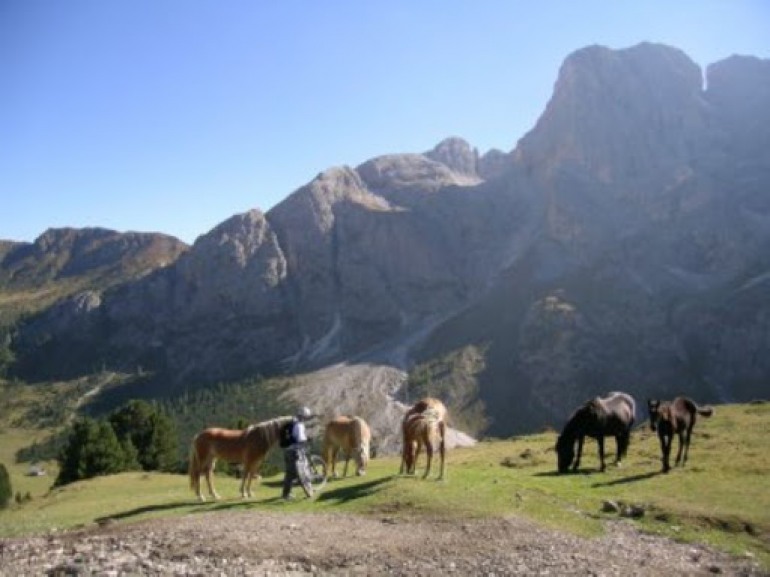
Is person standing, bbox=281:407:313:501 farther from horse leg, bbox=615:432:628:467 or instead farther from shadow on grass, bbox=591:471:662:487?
horse leg, bbox=615:432:628:467

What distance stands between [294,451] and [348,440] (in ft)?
25.4

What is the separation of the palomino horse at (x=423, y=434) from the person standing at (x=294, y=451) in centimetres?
399

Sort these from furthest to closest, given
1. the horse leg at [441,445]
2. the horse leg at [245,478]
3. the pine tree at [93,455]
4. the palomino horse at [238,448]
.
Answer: the pine tree at [93,455] < the horse leg at [245,478] < the palomino horse at [238,448] < the horse leg at [441,445]

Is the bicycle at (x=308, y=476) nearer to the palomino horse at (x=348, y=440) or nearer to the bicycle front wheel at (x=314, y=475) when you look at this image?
the bicycle front wheel at (x=314, y=475)

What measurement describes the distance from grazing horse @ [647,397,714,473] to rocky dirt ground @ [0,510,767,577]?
36.6 feet

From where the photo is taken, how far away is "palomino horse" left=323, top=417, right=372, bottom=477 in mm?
33344

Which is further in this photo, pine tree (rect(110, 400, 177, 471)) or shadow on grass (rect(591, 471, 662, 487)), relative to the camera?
pine tree (rect(110, 400, 177, 471))

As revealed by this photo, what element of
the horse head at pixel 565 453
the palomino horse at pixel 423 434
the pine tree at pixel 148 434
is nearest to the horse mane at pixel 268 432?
the palomino horse at pixel 423 434

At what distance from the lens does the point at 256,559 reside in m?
17.7

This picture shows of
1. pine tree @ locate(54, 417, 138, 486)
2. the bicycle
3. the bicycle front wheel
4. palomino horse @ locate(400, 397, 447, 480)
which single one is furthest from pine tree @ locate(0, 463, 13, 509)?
palomino horse @ locate(400, 397, 447, 480)

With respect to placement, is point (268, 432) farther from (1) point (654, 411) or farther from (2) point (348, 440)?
(1) point (654, 411)

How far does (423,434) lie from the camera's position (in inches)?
1083

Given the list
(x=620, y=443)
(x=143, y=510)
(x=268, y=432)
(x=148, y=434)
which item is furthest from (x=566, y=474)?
(x=148, y=434)

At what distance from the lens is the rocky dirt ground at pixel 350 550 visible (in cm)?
1720
